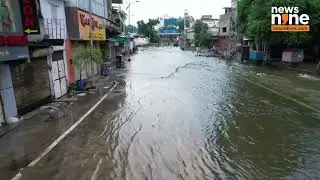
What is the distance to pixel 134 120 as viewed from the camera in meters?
15.4

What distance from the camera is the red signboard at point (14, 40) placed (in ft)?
46.0

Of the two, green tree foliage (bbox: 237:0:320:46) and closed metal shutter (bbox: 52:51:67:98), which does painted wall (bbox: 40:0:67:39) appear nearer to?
closed metal shutter (bbox: 52:51:67:98)

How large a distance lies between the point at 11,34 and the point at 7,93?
7.81ft

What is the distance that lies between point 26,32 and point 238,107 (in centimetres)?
1015

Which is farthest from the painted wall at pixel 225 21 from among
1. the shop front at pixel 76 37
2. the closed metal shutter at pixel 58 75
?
the closed metal shutter at pixel 58 75

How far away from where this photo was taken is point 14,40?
48.3ft

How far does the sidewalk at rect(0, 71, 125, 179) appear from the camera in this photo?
10.6m

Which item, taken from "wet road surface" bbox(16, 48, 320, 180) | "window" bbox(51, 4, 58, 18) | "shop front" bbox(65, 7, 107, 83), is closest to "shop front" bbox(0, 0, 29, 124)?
"wet road surface" bbox(16, 48, 320, 180)

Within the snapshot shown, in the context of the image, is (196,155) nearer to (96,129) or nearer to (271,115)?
(96,129)

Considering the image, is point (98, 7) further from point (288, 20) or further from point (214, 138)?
point (214, 138)

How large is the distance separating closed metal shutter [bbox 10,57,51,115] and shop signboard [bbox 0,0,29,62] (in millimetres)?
929

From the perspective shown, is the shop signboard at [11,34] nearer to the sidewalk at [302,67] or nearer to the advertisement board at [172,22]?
the sidewalk at [302,67]

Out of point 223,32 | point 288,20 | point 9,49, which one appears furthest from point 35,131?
point 223,32

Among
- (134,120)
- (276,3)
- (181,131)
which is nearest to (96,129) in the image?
(134,120)
